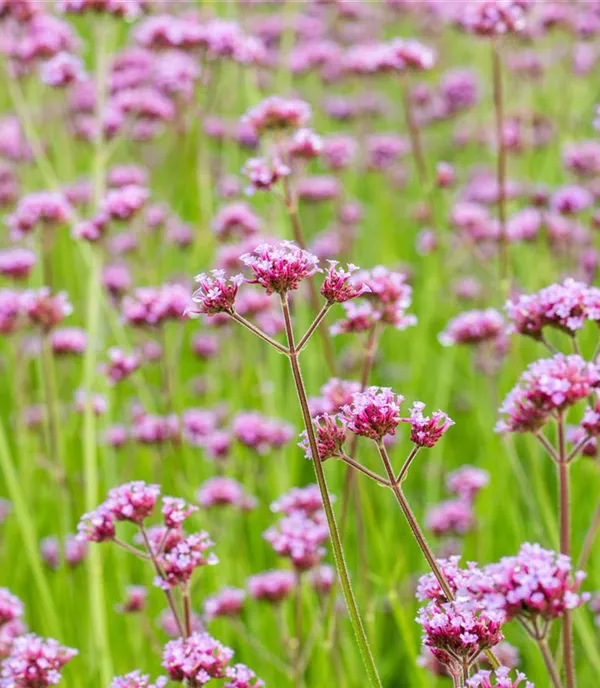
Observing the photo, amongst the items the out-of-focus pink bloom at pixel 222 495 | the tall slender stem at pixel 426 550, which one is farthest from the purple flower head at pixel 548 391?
→ the out-of-focus pink bloom at pixel 222 495

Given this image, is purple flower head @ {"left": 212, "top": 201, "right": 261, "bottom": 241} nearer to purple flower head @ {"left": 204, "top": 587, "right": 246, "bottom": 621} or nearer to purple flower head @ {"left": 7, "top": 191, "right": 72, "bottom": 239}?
purple flower head @ {"left": 7, "top": 191, "right": 72, "bottom": 239}

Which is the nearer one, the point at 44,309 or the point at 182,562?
the point at 182,562

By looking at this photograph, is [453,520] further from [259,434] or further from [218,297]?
[218,297]

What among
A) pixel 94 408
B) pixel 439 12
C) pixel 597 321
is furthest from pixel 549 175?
pixel 597 321

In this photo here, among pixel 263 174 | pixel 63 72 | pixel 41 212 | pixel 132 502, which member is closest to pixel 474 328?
pixel 263 174

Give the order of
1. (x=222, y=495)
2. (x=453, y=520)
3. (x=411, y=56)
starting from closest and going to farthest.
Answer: (x=222, y=495)
(x=453, y=520)
(x=411, y=56)

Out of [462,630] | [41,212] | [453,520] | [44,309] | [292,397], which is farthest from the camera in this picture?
[292,397]

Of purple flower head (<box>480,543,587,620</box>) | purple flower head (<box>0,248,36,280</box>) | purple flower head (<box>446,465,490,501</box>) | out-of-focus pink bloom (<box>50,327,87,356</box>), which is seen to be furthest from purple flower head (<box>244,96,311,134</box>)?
purple flower head (<box>480,543,587,620</box>)

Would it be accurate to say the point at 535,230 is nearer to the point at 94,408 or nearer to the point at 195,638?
the point at 94,408
